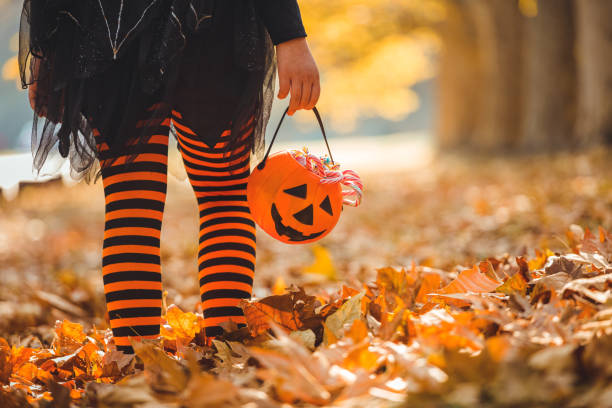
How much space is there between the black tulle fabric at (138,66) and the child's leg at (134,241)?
7 cm

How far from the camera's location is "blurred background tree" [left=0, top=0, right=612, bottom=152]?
685cm

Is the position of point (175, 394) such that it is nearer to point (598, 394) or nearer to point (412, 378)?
point (412, 378)

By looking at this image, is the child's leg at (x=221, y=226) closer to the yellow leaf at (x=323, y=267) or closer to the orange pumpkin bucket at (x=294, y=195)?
the orange pumpkin bucket at (x=294, y=195)

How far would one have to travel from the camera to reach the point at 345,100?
804 inches

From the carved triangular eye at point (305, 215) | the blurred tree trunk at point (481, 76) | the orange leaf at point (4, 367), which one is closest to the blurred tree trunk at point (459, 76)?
the blurred tree trunk at point (481, 76)

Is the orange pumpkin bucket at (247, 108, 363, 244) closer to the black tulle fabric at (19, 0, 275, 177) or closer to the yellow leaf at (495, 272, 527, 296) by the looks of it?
the black tulle fabric at (19, 0, 275, 177)

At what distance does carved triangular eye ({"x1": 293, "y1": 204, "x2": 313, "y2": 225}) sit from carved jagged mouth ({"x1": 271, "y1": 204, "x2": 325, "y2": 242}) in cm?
4

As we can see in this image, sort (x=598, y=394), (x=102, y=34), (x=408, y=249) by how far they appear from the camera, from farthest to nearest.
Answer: (x=408, y=249), (x=102, y=34), (x=598, y=394)

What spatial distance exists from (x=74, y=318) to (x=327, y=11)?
37.9 ft

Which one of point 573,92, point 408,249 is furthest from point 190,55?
point 573,92

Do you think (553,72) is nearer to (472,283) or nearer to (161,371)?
(472,283)

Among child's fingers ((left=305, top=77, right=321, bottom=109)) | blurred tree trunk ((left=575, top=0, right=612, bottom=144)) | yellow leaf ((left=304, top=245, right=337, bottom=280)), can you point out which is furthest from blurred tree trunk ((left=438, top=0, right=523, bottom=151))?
child's fingers ((left=305, top=77, right=321, bottom=109))

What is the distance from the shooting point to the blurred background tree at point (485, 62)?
685 cm

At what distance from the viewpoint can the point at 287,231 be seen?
1.49m
